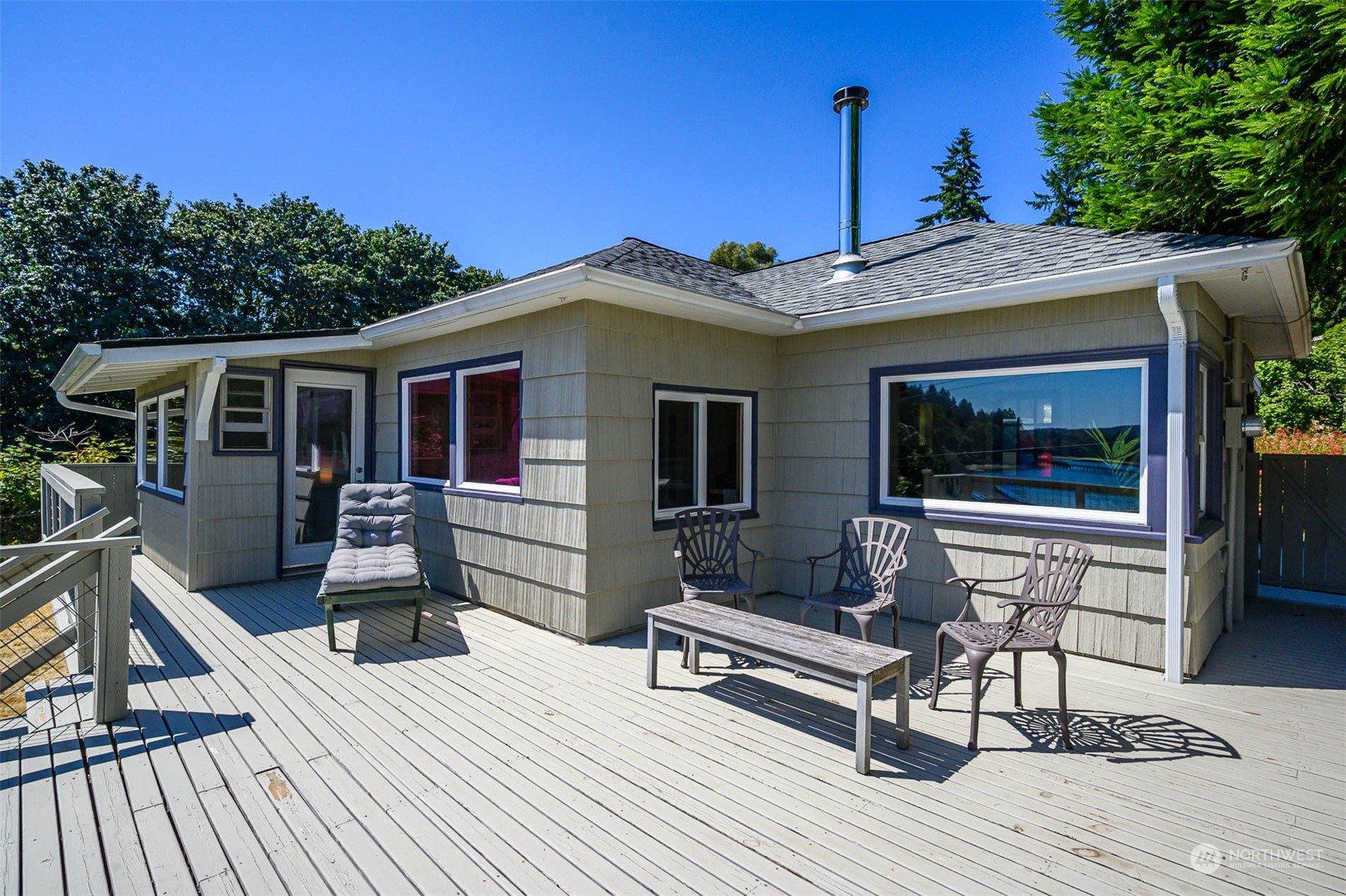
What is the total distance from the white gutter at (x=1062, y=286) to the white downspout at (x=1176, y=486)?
247mm

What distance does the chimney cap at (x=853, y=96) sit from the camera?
240 inches

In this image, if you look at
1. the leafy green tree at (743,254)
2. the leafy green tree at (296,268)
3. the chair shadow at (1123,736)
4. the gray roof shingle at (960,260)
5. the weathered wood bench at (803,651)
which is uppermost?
the leafy green tree at (743,254)

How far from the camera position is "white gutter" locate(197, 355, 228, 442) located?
17.8 ft

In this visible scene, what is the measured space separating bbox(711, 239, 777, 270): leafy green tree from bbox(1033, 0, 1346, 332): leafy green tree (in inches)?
649

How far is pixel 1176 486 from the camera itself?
3.76 metres

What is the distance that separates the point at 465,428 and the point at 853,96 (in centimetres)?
491

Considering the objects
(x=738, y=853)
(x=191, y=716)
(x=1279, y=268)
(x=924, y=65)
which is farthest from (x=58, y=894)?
(x=924, y=65)

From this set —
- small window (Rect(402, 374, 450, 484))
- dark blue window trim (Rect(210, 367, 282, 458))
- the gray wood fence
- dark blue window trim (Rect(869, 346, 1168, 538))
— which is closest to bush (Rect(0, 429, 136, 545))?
dark blue window trim (Rect(210, 367, 282, 458))

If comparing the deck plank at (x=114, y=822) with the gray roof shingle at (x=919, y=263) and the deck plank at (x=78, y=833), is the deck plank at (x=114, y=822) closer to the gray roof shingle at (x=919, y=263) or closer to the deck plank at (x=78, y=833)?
the deck plank at (x=78, y=833)

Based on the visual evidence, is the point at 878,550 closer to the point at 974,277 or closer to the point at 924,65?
the point at 974,277

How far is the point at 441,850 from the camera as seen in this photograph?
7.02ft

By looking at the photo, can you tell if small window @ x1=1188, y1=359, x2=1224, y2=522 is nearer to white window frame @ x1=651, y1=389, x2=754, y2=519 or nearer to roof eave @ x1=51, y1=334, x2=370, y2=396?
white window frame @ x1=651, y1=389, x2=754, y2=519

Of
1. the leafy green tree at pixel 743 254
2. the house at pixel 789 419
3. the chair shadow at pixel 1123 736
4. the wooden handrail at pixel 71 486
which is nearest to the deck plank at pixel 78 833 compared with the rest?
the house at pixel 789 419

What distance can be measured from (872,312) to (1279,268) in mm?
2295
